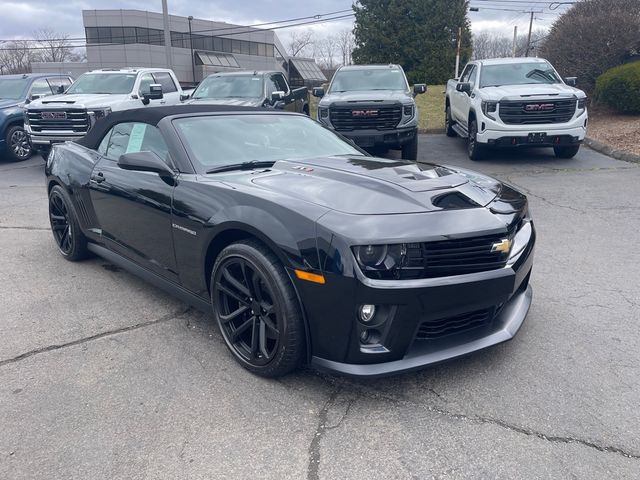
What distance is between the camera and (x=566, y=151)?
10438 millimetres

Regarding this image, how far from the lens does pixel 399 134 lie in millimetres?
9742

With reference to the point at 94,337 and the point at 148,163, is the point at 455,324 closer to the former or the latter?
the point at 148,163

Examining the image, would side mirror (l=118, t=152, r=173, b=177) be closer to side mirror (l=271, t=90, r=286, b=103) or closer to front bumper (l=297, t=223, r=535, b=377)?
front bumper (l=297, t=223, r=535, b=377)

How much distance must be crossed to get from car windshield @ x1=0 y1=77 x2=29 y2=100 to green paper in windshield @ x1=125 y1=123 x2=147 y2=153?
10.1 metres

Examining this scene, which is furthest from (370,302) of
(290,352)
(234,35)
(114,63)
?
(234,35)

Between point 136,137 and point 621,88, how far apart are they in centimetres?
1252

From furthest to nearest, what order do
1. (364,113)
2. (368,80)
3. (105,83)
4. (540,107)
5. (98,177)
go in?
(105,83)
(368,80)
(364,113)
(540,107)
(98,177)

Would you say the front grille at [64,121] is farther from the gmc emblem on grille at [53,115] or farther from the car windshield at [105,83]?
the car windshield at [105,83]

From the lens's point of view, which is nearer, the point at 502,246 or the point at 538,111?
the point at 502,246

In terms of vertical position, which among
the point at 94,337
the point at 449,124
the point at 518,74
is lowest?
the point at 94,337

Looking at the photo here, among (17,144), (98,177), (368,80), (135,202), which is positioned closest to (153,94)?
(17,144)

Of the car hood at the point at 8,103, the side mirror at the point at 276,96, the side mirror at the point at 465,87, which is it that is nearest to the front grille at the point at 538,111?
the side mirror at the point at 465,87

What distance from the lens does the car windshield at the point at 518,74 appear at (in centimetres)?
1056

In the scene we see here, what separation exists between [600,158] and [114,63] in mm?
52116
